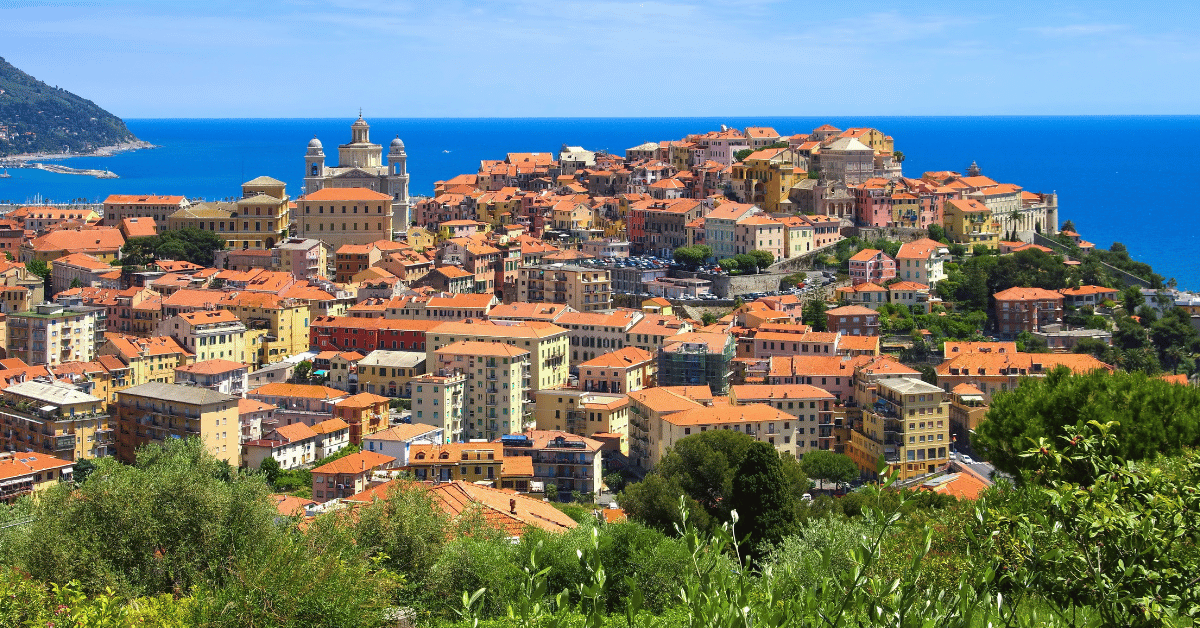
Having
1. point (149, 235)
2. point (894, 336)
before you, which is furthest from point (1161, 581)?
point (149, 235)

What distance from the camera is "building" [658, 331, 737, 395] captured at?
35188 millimetres

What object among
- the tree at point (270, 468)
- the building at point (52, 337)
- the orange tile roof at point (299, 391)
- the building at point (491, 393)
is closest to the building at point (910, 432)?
the building at point (491, 393)

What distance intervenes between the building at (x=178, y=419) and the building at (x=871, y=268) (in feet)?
62.0

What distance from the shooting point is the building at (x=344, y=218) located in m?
49.4

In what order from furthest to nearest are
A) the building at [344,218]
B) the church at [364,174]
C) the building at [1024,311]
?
the church at [364,174] → the building at [344,218] → the building at [1024,311]

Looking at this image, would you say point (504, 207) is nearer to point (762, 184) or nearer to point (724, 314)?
point (762, 184)

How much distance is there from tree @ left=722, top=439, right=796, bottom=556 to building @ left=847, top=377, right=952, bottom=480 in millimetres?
10149

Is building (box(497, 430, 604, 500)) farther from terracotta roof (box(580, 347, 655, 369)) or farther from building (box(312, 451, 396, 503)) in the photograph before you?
terracotta roof (box(580, 347, 655, 369))

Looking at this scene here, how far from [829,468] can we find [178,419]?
45.3ft

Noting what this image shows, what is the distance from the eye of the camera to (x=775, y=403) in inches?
1257

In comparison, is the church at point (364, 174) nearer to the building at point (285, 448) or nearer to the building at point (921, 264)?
the building at point (921, 264)

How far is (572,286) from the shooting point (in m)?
42.7

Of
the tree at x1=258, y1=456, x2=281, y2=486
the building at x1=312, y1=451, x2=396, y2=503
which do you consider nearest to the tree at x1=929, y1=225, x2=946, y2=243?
the tree at x1=258, y1=456, x2=281, y2=486

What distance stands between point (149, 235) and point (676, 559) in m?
39.0
